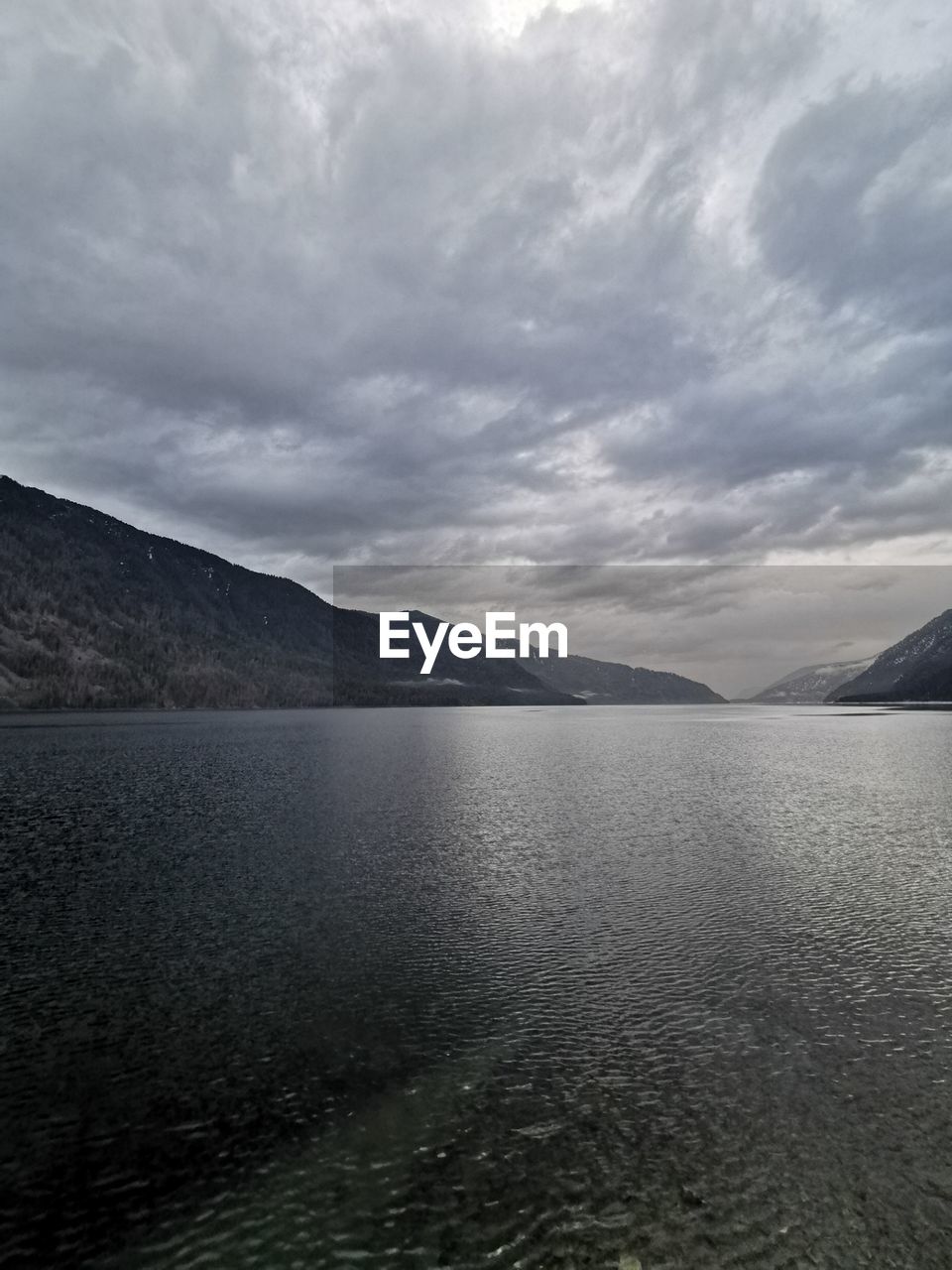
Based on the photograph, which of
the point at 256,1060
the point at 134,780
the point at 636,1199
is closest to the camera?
the point at 636,1199

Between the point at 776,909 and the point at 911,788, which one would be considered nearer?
the point at 776,909

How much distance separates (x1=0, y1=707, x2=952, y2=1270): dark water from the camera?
1187 cm

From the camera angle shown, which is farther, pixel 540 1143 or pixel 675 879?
pixel 675 879

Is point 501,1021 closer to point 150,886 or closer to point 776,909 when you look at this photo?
point 776,909

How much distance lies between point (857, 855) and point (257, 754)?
9038 centimetres

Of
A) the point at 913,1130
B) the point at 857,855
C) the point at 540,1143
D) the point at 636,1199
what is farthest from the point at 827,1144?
the point at 857,855

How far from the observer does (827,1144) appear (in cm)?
1389

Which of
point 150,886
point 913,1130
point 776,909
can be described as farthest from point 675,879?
point 150,886

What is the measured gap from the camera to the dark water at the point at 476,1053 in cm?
1187

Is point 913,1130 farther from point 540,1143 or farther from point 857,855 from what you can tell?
point 857,855

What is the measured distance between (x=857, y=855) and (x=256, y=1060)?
36222 millimetres

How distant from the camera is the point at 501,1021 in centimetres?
1955

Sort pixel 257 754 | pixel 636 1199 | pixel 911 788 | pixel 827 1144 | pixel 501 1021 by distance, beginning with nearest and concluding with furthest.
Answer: pixel 636 1199 < pixel 827 1144 < pixel 501 1021 < pixel 911 788 < pixel 257 754

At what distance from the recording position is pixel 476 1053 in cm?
1786
